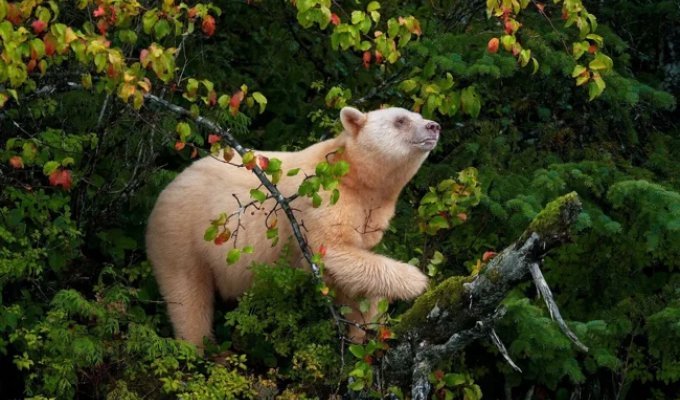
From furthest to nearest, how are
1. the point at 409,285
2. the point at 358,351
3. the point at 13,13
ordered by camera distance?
the point at 409,285 → the point at 358,351 → the point at 13,13

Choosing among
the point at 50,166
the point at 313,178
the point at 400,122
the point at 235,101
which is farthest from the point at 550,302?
the point at 50,166

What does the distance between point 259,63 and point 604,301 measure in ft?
10.8

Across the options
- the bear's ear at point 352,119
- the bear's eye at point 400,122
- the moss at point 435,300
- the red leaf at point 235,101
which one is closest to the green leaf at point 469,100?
the bear's eye at point 400,122

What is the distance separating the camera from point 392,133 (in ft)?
22.0

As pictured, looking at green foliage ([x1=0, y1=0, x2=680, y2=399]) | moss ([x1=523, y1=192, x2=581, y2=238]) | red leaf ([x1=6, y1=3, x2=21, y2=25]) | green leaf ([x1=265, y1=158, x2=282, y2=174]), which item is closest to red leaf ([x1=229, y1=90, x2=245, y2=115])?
green foliage ([x1=0, y1=0, x2=680, y2=399])

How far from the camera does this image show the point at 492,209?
7.00 meters

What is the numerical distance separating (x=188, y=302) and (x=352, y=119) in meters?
1.56

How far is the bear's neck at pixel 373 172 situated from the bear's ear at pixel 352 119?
0.12 metres

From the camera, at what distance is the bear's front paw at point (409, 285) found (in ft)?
20.5

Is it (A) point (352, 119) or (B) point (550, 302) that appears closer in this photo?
(B) point (550, 302)

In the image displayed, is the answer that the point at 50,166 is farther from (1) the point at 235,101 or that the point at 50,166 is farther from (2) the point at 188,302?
(2) the point at 188,302

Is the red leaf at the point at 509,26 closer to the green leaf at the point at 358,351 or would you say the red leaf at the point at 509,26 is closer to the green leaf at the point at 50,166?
the green leaf at the point at 358,351

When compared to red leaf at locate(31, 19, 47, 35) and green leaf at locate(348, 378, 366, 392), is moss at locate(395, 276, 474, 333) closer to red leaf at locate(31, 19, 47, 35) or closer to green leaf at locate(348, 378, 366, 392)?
green leaf at locate(348, 378, 366, 392)

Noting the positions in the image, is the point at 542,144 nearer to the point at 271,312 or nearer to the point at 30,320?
the point at 271,312
